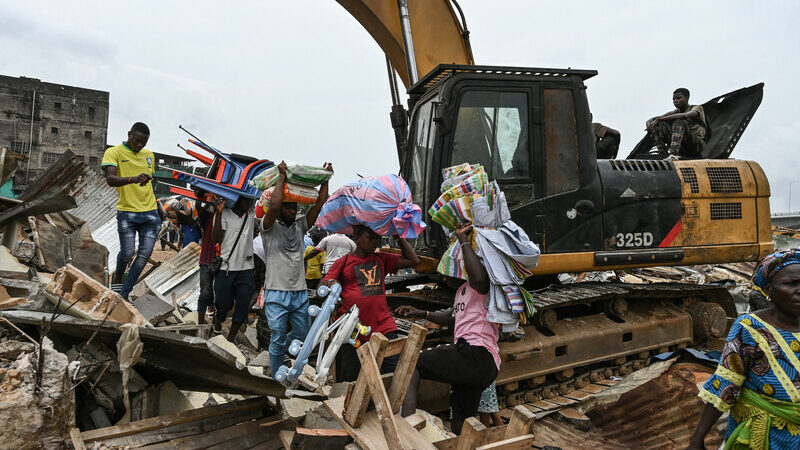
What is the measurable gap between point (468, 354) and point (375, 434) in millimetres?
1036

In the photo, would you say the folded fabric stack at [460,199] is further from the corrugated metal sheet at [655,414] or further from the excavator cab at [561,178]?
the corrugated metal sheet at [655,414]

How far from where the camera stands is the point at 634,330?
6121 millimetres

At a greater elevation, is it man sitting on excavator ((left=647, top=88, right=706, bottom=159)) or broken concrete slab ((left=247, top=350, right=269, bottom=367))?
man sitting on excavator ((left=647, top=88, right=706, bottom=159))

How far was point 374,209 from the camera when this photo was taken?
3.73 m

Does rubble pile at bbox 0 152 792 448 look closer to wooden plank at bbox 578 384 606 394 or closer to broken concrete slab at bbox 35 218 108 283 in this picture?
wooden plank at bbox 578 384 606 394

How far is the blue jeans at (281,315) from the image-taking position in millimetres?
4195

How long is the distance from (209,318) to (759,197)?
649cm

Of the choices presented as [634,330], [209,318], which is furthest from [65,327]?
[634,330]

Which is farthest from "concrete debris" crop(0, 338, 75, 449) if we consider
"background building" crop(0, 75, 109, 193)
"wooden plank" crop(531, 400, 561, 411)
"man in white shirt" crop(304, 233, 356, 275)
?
"background building" crop(0, 75, 109, 193)

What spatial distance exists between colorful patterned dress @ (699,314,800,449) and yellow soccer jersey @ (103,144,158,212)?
4918 mm

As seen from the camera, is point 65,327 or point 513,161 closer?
point 65,327

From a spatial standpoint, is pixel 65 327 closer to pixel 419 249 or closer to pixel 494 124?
pixel 419 249

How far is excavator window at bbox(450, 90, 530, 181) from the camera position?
5.02m

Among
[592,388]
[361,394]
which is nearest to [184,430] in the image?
[361,394]
